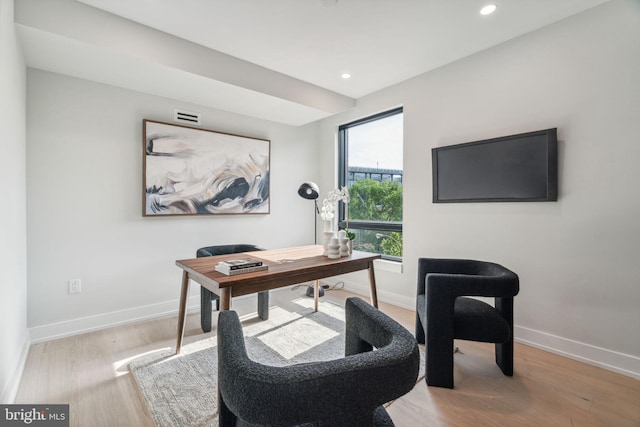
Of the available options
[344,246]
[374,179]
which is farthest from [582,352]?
[374,179]

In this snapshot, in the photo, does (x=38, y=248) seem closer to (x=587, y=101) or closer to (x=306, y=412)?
(x=306, y=412)

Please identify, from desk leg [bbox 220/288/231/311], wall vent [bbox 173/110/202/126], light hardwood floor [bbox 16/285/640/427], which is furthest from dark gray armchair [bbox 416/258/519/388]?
wall vent [bbox 173/110/202/126]

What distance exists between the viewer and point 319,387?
2.26ft

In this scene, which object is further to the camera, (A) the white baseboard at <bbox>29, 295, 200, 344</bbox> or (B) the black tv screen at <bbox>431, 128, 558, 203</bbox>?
(A) the white baseboard at <bbox>29, 295, 200, 344</bbox>

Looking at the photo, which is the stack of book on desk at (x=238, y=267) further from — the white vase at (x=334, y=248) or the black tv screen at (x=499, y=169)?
the black tv screen at (x=499, y=169)

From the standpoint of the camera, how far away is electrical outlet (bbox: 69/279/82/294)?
260 centimetres

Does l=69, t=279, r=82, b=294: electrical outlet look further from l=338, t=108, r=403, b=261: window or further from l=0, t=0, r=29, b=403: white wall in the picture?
l=338, t=108, r=403, b=261: window

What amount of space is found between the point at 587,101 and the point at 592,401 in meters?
2.01

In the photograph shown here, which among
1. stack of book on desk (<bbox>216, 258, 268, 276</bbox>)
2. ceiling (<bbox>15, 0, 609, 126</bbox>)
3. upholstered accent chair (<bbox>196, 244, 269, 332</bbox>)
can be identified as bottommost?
upholstered accent chair (<bbox>196, 244, 269, 332</bbox>)

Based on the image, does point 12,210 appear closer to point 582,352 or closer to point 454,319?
point 454,319

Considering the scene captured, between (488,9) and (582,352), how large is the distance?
8.58 feet

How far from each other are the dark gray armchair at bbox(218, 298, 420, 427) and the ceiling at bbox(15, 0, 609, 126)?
226 cm

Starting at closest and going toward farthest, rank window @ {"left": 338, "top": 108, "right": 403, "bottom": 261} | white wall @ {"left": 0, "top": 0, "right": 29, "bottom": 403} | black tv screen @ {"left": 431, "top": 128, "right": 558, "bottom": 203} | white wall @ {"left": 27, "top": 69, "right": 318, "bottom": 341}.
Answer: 1. white wall @ {"left": 0, "top": 0, "right": 29, "bottom": 403}
2. black tv screen @ {"left": 431, "top": 128, "right": 558, "bottom": 203}
3. white wall @ {"left": 27, "top": 69, "right": 318, "bottom": 341}
4. window @ {"left": 338, "top": 108, "right": 403, "bottom": 261}

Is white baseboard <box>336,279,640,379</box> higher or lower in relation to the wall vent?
lower
